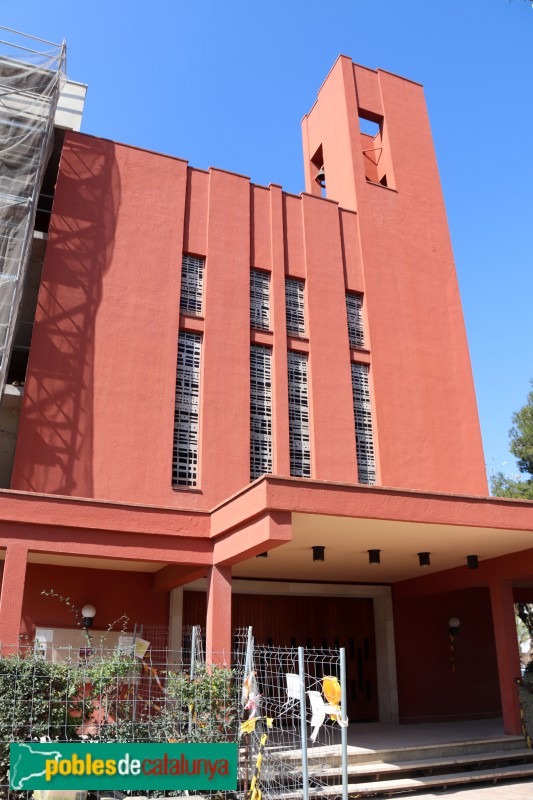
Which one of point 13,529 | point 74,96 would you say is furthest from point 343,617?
point 74,96

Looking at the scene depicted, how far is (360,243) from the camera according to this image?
17172 millimetres

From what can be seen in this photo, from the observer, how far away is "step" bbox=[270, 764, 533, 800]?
339 inches

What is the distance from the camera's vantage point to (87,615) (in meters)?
11.8

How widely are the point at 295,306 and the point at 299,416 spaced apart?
9.33 ft

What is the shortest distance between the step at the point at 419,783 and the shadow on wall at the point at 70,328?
631 cm

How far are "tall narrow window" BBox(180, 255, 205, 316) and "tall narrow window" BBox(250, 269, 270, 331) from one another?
1279 millimetres

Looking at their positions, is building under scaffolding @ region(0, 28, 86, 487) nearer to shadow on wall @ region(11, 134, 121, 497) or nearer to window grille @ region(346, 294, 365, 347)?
shadow on wall @ region(11, 134, 121, 497)

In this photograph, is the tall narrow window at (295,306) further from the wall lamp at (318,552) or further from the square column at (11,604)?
the square column at (11,604)

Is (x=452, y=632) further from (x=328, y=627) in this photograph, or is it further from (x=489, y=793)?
(x=489, y=793)

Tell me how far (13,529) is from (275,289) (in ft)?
27.1

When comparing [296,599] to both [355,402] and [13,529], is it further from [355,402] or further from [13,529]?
[13,529]

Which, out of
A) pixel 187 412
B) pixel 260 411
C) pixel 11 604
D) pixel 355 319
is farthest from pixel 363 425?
pixel 11 604

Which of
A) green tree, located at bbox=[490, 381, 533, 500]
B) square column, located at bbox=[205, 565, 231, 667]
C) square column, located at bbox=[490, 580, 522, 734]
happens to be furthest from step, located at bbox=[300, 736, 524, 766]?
green tree, located at bbox=[490, 381, 533, 500]

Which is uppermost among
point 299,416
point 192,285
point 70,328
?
point 192,285
